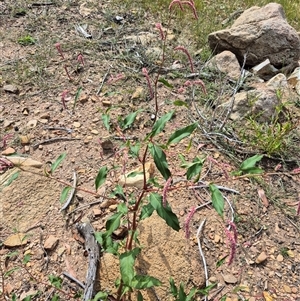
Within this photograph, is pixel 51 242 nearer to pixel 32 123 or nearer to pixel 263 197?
pixel 32 123

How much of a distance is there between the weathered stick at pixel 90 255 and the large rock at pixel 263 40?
2318mm

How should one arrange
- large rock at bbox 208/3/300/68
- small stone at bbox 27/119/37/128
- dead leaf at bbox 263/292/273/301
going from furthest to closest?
large rock at bbox 208/3/300/68, small stone at bbox 27/119/37/128, dead leaf at bbox 263/292/273/301

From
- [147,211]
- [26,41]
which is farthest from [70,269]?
[26,41]

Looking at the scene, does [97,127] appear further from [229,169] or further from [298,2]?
[298,2]

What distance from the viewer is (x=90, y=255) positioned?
1985mm

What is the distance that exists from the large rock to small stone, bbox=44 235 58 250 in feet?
7.95

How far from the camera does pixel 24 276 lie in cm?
205

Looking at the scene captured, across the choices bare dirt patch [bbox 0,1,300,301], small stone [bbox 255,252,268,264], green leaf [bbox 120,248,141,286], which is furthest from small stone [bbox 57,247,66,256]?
small stone [bbox 255,252,268,264]

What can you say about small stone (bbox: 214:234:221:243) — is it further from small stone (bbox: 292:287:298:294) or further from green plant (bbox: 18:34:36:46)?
green plant (bbox: 18:34:36:46)

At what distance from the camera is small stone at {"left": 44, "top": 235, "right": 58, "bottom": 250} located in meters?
2.15

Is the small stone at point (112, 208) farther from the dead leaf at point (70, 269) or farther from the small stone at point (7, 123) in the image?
the small stone at point (7, 123)

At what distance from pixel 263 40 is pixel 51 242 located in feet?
8.75

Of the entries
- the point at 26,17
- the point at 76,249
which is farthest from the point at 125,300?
the point at 26,17

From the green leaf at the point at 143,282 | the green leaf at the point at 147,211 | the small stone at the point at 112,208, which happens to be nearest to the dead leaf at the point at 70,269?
the small stone at the point at 112,208
